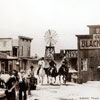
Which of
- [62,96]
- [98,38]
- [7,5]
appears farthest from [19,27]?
[98,38]

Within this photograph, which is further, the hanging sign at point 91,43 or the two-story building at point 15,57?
the two-story building at point 15,57

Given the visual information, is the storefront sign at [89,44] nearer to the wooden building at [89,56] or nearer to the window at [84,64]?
the wooden building at [89,56]

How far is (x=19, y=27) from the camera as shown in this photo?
1347cm

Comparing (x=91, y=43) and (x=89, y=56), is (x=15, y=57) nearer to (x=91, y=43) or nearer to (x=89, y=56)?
(x=89, y=56)

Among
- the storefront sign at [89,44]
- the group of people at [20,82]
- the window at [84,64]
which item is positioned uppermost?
the storefront sign at [89,44]

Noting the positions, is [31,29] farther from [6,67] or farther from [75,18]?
[6,67]

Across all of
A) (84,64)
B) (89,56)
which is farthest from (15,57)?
(89,56)

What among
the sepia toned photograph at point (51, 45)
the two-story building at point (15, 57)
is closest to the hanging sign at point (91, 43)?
the sepia toned photograph at point (51, 45)

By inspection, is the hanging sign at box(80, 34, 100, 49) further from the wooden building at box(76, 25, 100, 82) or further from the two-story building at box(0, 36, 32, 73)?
the two-story building at box(0, 36, 32, 73)

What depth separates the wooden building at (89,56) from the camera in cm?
1745

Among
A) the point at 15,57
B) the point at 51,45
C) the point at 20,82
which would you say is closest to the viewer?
the point at 20,82

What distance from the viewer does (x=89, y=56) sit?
58.3 feet

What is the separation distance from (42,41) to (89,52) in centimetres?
368

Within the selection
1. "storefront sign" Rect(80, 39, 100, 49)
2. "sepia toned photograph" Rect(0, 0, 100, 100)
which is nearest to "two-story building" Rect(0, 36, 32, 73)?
"sepia toned photograph" Rect(0, 0, 100, 100)
